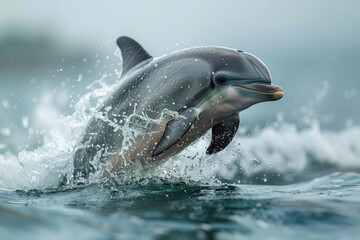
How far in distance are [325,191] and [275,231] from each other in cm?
284

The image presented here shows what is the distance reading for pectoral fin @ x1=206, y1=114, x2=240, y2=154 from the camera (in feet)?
22.7

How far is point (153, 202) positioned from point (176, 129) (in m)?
1.11

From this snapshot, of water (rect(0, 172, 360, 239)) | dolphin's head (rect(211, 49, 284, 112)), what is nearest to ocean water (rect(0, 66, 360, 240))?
water (rect(0, 172, 360, 239))

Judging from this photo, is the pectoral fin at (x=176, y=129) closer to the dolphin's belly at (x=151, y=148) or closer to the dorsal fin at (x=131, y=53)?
the dolphin's belly at (x=151, y=148)

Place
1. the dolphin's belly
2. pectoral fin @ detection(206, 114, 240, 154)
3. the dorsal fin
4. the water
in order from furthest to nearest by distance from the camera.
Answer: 1. the dorsal fin
2. pectoral fin @ detection(206, 114, 240, 154)
3. the dolphin's belly
4. the water

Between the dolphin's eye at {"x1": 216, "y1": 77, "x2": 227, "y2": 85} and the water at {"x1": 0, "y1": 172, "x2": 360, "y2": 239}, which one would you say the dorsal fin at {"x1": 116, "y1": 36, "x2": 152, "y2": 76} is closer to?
the dolphin's eye at {"x1": 216, "y1": 77, "x2": 227, "y2": 85}

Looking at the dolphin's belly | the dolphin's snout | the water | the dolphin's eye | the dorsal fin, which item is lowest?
the water

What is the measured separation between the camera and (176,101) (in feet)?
21.6

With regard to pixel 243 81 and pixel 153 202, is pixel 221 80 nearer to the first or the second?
pixel 243 81

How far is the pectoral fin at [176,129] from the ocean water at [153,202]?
64 centimetres

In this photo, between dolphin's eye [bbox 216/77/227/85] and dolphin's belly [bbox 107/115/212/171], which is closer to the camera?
dolphin's eye [bbox 216/77/227/85]

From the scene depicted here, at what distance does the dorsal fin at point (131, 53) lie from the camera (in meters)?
7.77

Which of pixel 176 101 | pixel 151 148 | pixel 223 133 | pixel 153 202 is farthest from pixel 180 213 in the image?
pixel 223 133

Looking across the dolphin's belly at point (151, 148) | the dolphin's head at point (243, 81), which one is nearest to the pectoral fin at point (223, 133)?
the dolphin's belly at point (151, 148)
